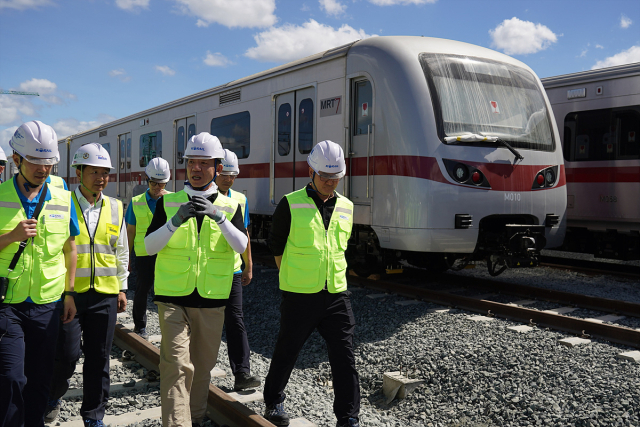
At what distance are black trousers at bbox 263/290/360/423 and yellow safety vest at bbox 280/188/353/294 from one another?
84 millimetres

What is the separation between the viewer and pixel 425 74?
7.48 metres

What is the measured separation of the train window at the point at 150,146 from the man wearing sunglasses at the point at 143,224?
335 inches

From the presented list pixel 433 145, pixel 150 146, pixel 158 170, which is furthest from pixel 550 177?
pixel 150 146

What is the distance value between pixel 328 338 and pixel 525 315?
366cm

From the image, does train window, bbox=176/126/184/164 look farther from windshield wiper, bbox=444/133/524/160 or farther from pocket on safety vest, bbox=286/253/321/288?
pocket on safety vest, bbox=286/253/321/288

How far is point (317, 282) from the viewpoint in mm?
3828

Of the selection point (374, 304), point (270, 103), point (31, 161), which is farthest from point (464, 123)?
point (31, 161)

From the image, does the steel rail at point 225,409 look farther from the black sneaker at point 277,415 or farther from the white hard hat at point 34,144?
the white hard hat at point 34,144

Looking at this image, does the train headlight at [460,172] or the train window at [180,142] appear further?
the train window at [180,142]

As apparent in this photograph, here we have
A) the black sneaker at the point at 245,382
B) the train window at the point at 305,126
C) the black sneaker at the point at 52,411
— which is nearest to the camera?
the black sneaker at the point at 52,411

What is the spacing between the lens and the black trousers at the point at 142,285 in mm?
6191

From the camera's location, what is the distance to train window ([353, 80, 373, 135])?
7941mm

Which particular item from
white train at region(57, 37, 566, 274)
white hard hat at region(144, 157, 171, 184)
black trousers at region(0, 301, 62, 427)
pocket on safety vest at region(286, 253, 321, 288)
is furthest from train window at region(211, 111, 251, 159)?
black trousers at region(0, 301, 62, 427)

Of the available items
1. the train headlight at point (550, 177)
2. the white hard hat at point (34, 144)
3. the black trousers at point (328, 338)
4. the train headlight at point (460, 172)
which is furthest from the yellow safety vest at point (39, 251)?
the train headlight at point (550, 177)
